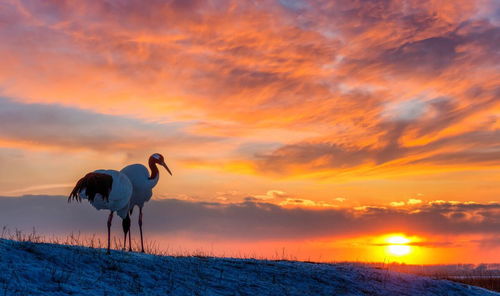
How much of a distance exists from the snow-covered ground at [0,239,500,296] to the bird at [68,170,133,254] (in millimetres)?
1671

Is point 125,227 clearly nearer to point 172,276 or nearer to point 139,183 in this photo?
point 139,183

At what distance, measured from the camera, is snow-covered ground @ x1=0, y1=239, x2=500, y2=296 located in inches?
455

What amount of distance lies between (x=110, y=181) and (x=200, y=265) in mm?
3643

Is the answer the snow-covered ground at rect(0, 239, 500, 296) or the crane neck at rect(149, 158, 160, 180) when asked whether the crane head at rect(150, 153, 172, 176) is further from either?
the snow-covered ground at rect(0, 239, 500, 296)

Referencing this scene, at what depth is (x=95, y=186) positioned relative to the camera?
16250mm

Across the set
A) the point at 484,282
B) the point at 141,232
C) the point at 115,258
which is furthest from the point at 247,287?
the point at 484,282

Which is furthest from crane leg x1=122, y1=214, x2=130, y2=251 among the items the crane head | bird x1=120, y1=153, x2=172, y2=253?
the crane head

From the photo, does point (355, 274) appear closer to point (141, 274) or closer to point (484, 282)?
point (141, 274)

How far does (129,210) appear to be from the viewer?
2014 centimetres

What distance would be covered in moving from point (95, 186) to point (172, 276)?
13.4 feet

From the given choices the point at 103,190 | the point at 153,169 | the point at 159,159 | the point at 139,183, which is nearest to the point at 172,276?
the point at 103,190

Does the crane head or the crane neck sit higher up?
the crane head

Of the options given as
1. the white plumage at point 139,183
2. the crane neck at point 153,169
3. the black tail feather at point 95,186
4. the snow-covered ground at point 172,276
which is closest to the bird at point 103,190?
the black tail feather at point 95,186

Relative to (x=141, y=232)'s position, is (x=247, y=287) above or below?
below
